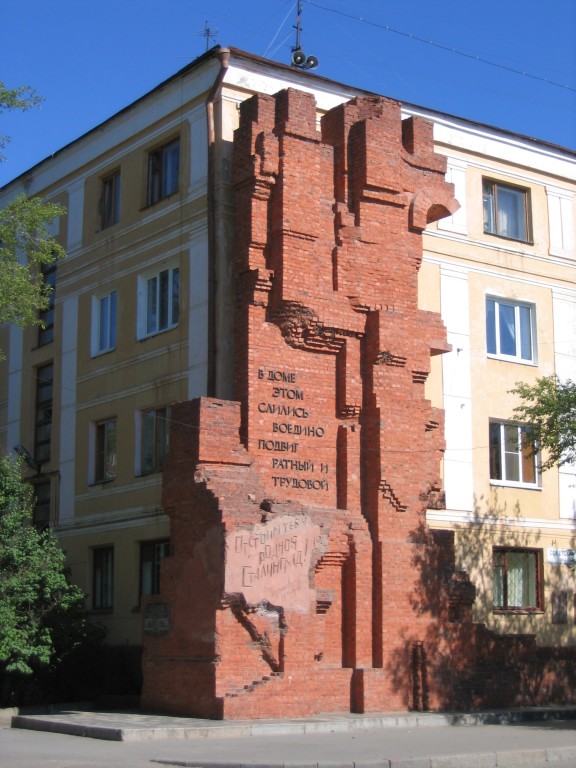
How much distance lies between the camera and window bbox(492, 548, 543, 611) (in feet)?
80.4

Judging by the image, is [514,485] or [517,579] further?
[514,485]

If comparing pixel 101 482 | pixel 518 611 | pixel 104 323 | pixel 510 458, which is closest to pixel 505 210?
Result: pixel 510 458

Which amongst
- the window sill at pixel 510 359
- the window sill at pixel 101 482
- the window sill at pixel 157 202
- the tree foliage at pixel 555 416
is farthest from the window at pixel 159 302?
the window sill at pixel 510 359

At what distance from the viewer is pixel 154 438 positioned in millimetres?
22875

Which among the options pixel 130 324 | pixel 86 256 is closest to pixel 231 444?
pixel 130 324

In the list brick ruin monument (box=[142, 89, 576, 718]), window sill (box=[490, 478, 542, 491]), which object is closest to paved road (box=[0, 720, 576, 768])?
brick ruin monument (box=[142, 89, 576, 718])

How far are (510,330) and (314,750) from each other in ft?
44.0

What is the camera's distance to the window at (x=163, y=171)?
23156mm

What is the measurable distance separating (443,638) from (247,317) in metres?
6.49

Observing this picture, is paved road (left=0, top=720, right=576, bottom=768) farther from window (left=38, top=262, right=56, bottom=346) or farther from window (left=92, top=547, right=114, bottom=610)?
window (left=38, top=262, right=56, bottom=346)

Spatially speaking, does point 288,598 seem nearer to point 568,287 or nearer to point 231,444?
point 231,444

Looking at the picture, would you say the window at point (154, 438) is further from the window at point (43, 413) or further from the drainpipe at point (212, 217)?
the window at point (43, 413)

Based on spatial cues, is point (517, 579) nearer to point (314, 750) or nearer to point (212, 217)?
point (212, 217)

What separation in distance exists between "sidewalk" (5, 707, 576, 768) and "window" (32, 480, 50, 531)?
7416 millimetres
